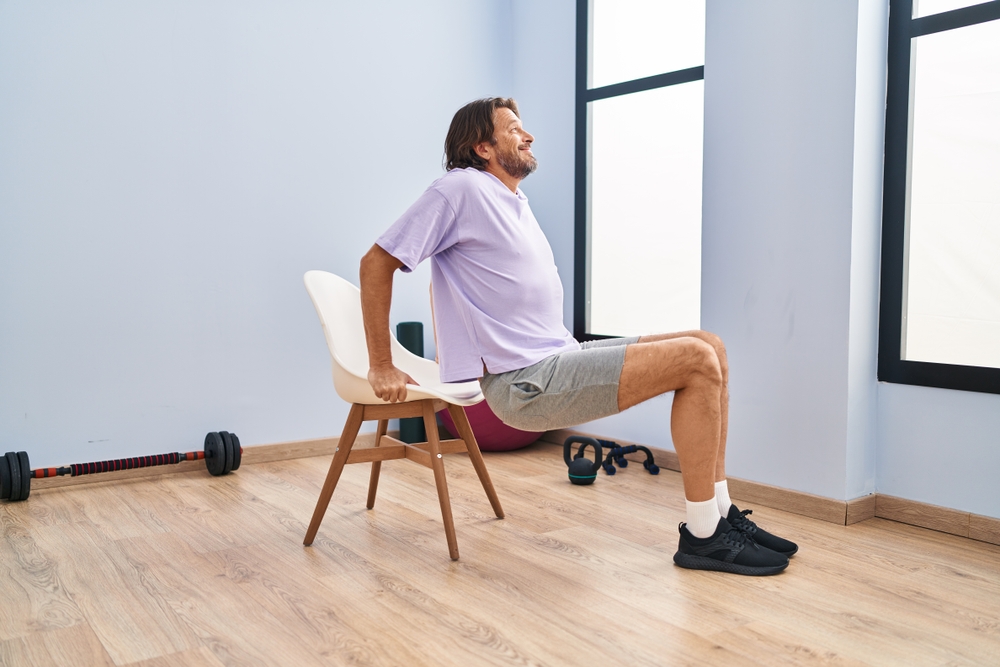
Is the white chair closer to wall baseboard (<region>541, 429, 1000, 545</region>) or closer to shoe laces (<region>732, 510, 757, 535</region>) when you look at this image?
shoe laces (<region>732, 510, 757, 535</region>)

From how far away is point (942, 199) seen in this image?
94.9 inches

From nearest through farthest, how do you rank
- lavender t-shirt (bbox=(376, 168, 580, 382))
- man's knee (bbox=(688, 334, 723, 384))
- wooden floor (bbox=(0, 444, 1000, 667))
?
wooden floor (bbox=(0, 444, 1000, 667))
man's knee (bbox=(688, 334, 723, 384))
lavender t-shirt (bbox=(376, 168, 580, 382))

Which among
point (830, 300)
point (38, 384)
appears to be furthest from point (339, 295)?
point (830, 300)

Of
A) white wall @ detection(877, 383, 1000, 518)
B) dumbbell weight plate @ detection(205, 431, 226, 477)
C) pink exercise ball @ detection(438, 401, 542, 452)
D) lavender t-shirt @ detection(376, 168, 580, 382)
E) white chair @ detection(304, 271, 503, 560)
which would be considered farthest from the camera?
pink exercise ball @ detection(438, 401, 542, 452)

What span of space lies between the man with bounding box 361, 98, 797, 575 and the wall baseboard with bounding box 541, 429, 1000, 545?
1.37 feet

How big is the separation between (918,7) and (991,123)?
422 mm

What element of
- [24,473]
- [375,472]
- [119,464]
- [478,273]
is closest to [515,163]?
[478,273]

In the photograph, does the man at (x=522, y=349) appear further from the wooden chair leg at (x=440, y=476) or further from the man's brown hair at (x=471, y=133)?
the wooden chair leg at (x=440, y=476)

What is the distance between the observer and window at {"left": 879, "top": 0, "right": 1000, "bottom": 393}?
2320 mm

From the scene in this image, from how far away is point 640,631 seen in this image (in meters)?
1.69

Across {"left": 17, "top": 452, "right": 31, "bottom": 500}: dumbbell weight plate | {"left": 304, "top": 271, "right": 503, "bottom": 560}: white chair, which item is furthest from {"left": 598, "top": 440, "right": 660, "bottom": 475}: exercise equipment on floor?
{"left": 17, "top": 452, "right": 31, "bottom": 500}: dumbbell weight plate

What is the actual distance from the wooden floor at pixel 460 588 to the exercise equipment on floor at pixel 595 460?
0.13 meters

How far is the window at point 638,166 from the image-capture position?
3.24 m

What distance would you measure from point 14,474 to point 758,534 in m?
2.24
